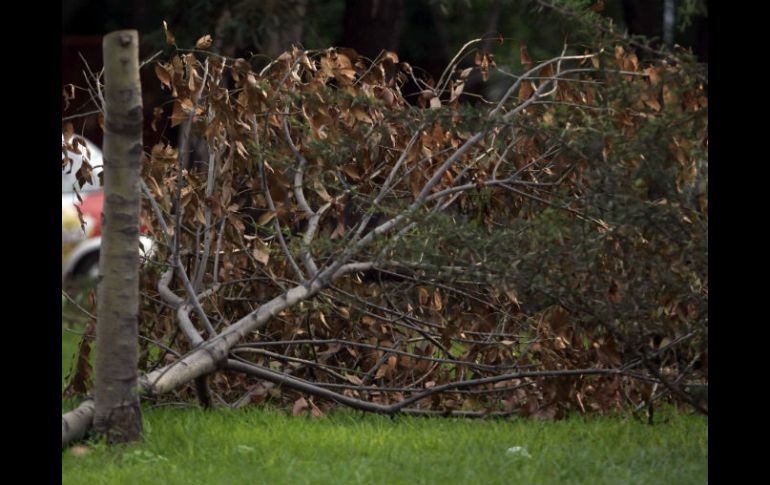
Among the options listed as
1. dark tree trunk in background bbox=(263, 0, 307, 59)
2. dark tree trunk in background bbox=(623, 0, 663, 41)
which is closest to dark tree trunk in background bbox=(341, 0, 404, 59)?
dark tree trunk in background bbox=(263, 0, 307, 59)

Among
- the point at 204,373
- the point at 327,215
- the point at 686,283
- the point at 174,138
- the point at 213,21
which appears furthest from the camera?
the point at 174,138

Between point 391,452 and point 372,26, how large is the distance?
7.68m

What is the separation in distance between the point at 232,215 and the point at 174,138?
14.4 metres

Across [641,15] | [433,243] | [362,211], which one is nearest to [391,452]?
[433,243]

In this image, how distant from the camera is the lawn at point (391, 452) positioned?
5.59 meters

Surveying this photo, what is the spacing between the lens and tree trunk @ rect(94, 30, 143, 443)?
6.06 m

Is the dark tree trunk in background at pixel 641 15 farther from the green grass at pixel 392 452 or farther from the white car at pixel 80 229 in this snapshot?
the green grass at pixel 392 452

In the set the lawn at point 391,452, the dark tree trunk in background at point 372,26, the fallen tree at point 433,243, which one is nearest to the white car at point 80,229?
the dark tree trunk in background at point 372,26

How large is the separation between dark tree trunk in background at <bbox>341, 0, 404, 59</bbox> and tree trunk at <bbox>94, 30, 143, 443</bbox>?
7068mm

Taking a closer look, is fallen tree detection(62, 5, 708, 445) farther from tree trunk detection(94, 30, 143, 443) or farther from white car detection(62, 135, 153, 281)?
white car detection(62, 135, 153, 281)
